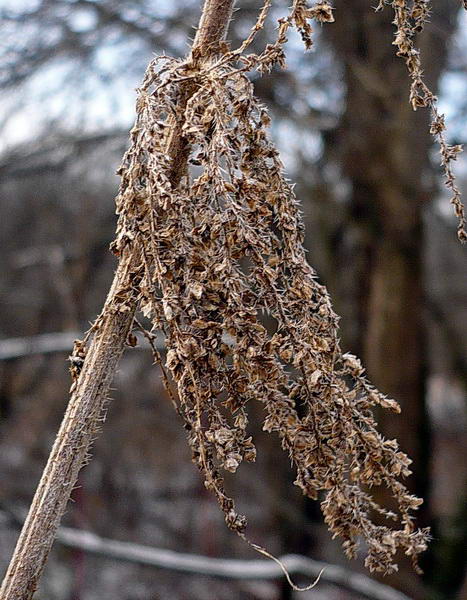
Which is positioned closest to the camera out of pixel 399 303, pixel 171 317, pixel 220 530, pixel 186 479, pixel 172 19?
pixel 171 317

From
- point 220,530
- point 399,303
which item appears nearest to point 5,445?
point 220,530

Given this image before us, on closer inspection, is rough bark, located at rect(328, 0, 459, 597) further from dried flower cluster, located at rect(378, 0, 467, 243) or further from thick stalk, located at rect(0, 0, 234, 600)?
thick stalk, located at rect(0, 0, 234, 600)

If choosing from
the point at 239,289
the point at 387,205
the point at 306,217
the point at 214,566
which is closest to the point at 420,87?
the point at 239,289

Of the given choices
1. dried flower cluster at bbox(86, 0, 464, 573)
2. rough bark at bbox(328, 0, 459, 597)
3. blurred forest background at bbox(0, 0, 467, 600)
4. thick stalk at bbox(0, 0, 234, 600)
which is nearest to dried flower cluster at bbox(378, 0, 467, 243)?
dried flower cluster at bbox(86, 0, 464, 573)

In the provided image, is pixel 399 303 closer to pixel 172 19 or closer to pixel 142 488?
pixel 172 19

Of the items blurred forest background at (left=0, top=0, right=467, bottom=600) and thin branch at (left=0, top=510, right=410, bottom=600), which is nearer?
thin branch at (left=0, top=510, right=410, bottom=600)

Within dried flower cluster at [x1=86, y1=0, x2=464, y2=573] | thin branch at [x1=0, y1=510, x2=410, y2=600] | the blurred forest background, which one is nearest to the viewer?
dried flower cluster at [x1=86, y1=0, x2=464, y2=573]

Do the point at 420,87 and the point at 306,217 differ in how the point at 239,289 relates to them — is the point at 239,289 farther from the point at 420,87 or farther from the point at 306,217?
the point at 306,217

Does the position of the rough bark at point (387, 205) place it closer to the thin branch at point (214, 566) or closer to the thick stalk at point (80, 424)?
the thin branch at point (214, 566)
